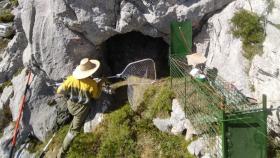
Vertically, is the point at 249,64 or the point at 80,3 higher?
the point at 80,3

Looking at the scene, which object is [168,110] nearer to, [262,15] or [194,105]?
[194,105]

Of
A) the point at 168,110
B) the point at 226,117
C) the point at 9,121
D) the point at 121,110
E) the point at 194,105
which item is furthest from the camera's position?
the point at 9,121

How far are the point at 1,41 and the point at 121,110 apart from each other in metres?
8.40

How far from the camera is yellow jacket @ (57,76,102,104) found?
11.3 metres

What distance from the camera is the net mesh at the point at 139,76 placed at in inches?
460

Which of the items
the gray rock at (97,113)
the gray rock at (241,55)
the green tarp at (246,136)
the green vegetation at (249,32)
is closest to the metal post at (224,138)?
the green tarp at (246,136)

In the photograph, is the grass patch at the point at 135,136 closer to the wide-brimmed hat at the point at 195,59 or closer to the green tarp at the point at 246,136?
the wide-brimmed hat at the point at 195,59

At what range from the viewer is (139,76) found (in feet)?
38.9

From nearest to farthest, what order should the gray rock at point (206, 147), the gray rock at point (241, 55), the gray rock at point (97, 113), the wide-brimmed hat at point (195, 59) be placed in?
the gray rock at point (206, 147) → the gray rock at point (241, 55) → the wide-brimmed hat at point (195, 59) → the gray rock at point (97, 113)

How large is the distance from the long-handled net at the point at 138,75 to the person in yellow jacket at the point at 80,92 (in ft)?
2.59

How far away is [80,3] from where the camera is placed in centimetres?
1154

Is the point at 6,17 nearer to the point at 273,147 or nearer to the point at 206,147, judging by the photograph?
the point at 206,147

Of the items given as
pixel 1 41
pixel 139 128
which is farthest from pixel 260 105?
pixel 1 41

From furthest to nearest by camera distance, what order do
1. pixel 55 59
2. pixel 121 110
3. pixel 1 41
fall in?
1. pixel 1 41
2. pixel 55 59
3. pixel 121 110
